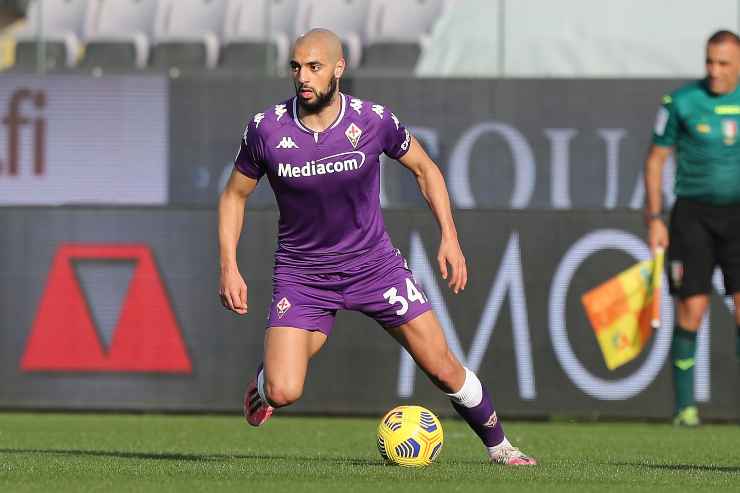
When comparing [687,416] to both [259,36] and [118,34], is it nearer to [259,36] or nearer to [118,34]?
[259,36]

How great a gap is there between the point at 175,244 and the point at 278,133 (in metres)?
4.81

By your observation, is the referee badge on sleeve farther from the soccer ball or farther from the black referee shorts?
the soccer ball

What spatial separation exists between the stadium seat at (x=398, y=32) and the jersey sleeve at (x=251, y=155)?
7678mm

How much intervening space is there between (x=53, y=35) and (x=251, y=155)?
8694 millimetres

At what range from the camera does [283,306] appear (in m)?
7.52

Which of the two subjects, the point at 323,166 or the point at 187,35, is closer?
the point at 323,166

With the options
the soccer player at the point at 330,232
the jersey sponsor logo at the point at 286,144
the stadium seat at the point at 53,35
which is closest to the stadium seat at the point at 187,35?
the stadium seat at the point at 53,35

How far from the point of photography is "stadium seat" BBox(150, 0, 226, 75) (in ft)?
51.5

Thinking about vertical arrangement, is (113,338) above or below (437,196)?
below

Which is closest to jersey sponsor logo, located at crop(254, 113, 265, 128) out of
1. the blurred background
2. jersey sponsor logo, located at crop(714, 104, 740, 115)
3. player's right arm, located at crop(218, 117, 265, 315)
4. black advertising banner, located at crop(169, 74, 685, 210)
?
player's right arm, located at crop(218, 117, 265, 315)

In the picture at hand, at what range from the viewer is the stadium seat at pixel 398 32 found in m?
15.2

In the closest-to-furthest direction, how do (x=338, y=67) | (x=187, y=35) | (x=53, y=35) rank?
1. (x=338, y=67)
2. (x=53, y=35)
3. (x=187, y=35)

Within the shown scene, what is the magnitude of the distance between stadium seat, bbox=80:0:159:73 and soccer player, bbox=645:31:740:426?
271 inches

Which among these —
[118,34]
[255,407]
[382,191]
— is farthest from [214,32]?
[255,407]
